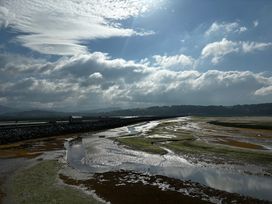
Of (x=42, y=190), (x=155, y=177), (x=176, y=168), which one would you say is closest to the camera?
(x=42, y=190)

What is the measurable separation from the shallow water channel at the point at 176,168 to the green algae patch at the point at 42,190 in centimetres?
436

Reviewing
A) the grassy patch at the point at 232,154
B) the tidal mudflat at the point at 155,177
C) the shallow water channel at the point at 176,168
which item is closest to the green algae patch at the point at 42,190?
the tidal mudflat at the point at 155,177

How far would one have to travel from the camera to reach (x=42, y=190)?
68.8ft

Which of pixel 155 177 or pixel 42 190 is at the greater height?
pixel 42 190

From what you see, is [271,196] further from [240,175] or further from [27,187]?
[27,187]

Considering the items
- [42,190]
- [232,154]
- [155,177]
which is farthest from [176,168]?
[42,190]

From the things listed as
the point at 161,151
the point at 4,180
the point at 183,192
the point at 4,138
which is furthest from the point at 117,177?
the point at 4,138

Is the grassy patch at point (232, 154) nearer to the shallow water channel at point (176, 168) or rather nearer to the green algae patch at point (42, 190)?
the shallow water channel at point (176, 168)

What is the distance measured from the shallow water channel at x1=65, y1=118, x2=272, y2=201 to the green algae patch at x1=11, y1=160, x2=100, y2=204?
4361mm

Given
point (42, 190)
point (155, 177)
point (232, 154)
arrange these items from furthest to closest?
point (232, 154) < point (155, 177) < point (42, 190)

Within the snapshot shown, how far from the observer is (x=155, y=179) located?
23.9 meters

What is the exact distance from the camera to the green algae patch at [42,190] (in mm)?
18812

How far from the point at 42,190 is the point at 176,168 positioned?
1311 cm

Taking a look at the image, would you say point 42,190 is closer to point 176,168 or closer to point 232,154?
point 176,168
